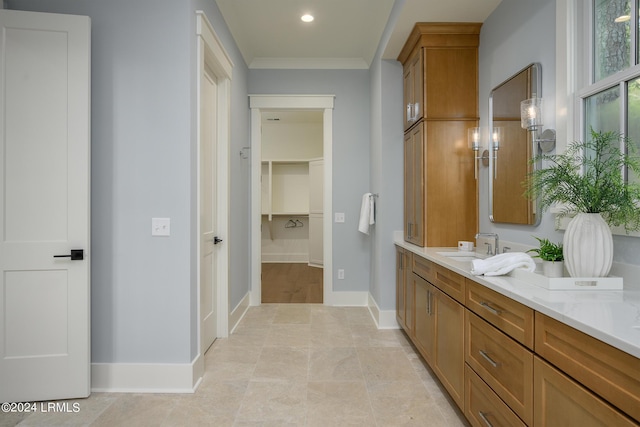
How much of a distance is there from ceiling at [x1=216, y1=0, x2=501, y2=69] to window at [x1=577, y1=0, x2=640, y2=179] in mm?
1017

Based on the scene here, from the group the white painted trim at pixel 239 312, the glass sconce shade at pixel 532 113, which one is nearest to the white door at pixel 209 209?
the white painted trim at pixel 239 312

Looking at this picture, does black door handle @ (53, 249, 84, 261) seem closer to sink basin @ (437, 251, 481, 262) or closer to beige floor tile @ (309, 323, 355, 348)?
beige floor tile @ (309, 323, 355, 348)

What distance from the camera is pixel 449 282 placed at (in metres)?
2.04

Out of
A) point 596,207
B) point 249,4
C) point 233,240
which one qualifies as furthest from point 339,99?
point 596,207

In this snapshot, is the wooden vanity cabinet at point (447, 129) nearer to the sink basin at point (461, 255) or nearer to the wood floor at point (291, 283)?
the sink basin at point (461, 255)

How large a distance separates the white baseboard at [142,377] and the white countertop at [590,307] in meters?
1.87

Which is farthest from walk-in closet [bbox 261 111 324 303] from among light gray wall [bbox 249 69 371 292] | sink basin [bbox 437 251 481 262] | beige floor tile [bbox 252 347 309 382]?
sink basin [bbox 437 251 481 262]

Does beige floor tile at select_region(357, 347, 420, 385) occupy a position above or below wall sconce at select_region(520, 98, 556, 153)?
below

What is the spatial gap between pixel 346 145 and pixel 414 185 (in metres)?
1.36

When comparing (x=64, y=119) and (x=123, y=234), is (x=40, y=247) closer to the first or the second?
(x=123, y=234)

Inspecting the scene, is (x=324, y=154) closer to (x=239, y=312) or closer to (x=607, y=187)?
(x=239, y=312)

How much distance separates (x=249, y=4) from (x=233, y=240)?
7.03ft

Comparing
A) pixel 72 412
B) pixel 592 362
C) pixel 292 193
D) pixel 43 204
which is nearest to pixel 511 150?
pixel 592 362

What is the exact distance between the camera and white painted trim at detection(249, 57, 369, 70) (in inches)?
163
